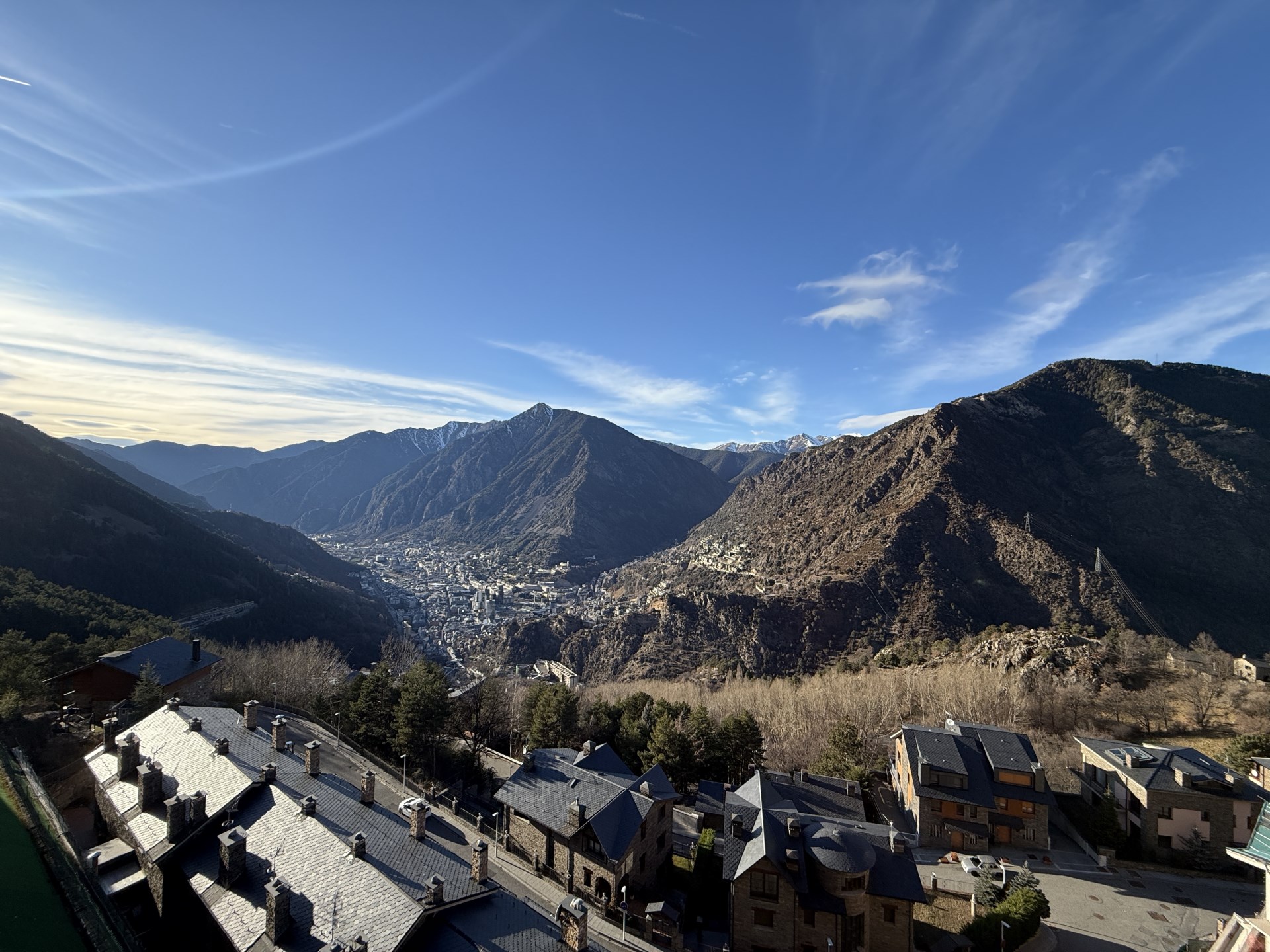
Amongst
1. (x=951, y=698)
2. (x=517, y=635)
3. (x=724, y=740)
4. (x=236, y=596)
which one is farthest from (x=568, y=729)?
(x=236, y=596)

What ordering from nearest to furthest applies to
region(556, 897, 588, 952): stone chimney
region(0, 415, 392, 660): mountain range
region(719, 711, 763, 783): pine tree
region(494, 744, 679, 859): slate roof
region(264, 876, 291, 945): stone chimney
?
region(264, 876, 291, 945): stone chimney < region(556, 897, 588, 952): stone chimney < region(494, 744, 679, 859): slate roof < region(719, 711, 763, 783): pine tree < region(0, 415, 392, 660): mountain range

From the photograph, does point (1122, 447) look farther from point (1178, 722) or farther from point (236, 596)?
point (236, 596)

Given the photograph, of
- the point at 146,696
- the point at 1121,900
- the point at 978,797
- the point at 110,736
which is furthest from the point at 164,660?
the point at 1121,900

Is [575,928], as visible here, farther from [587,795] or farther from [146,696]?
[146,696]

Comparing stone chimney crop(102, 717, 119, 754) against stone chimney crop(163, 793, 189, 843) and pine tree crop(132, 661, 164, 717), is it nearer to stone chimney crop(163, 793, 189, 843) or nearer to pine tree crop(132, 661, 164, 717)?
pine tree crop(132, 661, 164, 717)

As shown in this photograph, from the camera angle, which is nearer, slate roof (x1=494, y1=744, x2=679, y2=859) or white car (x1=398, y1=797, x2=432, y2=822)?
white car (x1=398, y1=797, x2=432, y2=822)

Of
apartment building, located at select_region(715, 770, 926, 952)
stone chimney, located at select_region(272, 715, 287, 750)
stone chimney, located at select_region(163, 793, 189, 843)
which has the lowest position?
apartment building, located at select_region(715, 770, 926, 952)

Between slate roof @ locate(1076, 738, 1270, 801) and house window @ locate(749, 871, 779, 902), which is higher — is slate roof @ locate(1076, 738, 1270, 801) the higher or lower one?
the higher one

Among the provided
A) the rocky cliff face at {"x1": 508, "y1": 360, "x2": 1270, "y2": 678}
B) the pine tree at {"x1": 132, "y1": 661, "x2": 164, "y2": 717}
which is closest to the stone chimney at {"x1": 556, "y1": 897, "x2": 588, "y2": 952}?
the pine tree at {"x1": 132, "y1": 661, "x2": 164, "y2": 717}

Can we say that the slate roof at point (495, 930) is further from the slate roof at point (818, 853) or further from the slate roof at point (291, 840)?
the slate roof at point (818, 853)
